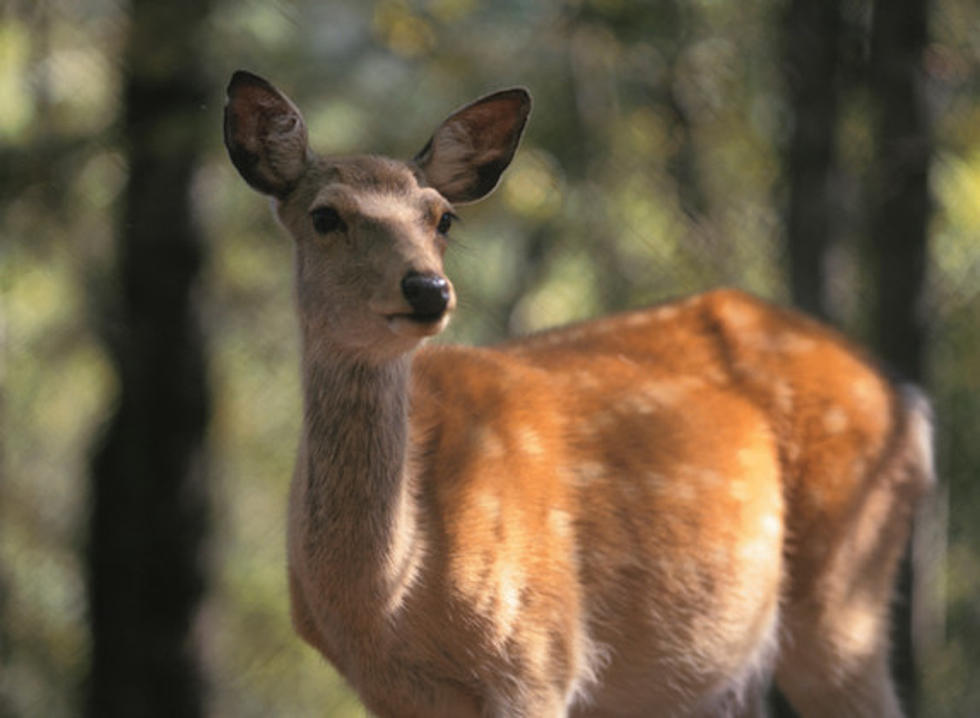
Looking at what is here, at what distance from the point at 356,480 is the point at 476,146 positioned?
899mm

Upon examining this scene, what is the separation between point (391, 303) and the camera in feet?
11.1

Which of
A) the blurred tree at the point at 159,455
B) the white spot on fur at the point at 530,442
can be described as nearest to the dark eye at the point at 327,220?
the white spot on fur at the point at 530,442

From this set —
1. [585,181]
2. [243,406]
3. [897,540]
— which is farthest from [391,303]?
[243,406]

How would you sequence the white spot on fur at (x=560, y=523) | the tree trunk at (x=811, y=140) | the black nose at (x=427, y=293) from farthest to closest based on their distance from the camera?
the tree trunk at (x=811, y=140), the white spot on fur at (x=560, y=523), the black nose at (x=427, y=293)

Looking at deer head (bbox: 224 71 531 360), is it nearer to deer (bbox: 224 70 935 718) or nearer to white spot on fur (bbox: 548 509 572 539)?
deer (bbox: 224 70 935 718)

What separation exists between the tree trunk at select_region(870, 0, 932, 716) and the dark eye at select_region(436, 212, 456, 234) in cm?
359

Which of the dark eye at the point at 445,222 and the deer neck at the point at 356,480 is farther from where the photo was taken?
the dark eye at the point at 445,222

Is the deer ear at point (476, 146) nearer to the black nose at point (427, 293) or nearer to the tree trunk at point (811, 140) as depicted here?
the black nose at point (427, 293)

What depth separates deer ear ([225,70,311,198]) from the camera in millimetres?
3619

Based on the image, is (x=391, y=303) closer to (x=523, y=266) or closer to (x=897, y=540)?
(x=897, y=540)

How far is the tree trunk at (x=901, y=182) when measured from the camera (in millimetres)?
6895

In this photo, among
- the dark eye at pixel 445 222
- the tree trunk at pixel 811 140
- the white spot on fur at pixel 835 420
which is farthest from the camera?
the tree trunk at pixel 811 140

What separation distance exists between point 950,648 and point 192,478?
18.3 feet

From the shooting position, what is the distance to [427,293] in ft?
10.9
